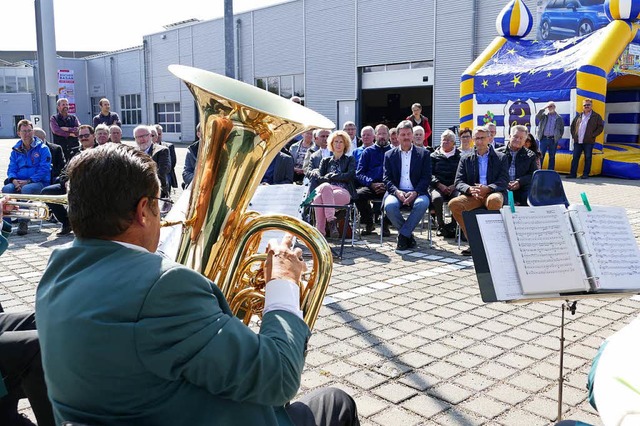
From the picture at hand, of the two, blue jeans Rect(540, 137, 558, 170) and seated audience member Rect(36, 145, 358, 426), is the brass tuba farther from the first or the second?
blue jeans Rect(540, 137, 558, 170)

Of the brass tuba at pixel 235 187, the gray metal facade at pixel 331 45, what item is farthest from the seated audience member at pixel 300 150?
the gray metal facade at pixel 331 45

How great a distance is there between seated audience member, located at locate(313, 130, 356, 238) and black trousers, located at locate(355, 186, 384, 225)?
0.70 feet

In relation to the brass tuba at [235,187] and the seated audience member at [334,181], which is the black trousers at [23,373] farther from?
the seated audience member at [334,181]

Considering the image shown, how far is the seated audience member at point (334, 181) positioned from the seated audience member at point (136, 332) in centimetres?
552

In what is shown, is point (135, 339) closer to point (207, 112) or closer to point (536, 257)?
point (207, 112)

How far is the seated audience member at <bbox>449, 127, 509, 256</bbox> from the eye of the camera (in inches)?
264

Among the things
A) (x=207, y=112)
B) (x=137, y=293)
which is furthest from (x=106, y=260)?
(x=207, y=112)

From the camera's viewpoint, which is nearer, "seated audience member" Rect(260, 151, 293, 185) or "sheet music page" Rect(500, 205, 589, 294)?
"sheet music page" Rect(500, 205, 589, 294)

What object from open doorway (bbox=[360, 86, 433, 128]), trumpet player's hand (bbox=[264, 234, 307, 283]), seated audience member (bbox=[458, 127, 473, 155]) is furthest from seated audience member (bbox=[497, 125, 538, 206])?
open doorway (bbox=[360, 86, 433, 128])

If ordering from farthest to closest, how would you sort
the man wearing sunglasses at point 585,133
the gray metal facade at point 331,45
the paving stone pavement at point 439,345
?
the gray metal facade at point 331,45 → the man wearing sunglasses at point 585,133 → the paving stone pavement at point 439,345

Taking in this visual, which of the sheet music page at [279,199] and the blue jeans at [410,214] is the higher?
the sheet music page at [279,199]

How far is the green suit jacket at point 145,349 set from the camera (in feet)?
4.30

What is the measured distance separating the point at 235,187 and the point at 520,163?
5.83 metres

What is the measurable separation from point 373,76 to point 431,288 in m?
18.9
